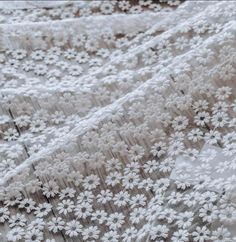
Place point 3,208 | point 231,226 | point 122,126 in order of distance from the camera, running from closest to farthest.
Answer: point 231,226
point 3,208
point 122,126

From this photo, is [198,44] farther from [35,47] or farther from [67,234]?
[67,234]

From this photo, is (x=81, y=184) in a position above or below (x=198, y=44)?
below

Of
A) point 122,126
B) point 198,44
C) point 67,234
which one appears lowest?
point 67,234

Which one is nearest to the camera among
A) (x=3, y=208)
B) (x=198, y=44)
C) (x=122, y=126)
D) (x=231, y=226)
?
(x=231, y=226)

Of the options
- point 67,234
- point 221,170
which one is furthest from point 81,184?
point 221,170

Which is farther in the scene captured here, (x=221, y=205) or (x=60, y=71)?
(x=60, y=71)

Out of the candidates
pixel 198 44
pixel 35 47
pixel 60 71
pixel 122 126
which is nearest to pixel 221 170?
pixel 122 126
